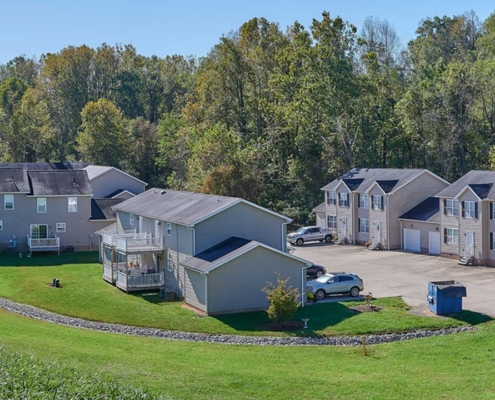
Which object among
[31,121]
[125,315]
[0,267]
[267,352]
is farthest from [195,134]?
[267,352]

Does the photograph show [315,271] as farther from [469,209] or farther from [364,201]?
[364,201]

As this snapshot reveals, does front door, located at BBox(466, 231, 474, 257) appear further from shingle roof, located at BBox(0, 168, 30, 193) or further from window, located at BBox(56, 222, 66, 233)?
shingle roof, located at BBox(0, 168, 30, 193)

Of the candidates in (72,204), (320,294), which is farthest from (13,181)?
(320,294)

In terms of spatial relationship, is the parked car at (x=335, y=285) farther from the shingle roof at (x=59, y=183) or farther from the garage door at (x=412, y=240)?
the shingle roof at (x=59, y=183)

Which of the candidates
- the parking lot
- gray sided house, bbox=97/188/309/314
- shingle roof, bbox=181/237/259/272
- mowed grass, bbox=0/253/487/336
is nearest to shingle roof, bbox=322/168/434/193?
the parking lot

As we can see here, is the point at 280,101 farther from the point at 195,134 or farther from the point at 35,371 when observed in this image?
the point at 35,371

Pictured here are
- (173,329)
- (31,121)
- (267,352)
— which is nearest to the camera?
(267,352)
